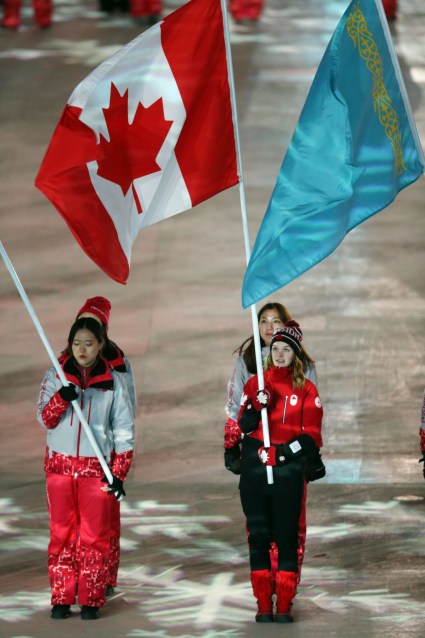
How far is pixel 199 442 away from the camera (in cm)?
1155

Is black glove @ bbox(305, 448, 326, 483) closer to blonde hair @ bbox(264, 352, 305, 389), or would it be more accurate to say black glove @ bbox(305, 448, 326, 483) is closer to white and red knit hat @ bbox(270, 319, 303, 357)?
blonde hair @ bbox(264, 352, 305, 389)

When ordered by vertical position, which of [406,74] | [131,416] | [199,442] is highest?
[406,74]

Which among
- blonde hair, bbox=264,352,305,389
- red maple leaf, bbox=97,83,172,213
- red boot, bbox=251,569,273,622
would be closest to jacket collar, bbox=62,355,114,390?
red maple leaf, bbox=97,83,172,213

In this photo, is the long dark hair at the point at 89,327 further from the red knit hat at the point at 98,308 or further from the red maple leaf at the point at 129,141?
the red maple leaf at the point at 129,141

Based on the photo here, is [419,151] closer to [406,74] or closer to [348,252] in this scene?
[348,252]

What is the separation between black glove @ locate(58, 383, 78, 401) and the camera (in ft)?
25.1

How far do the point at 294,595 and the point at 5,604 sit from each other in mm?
1604

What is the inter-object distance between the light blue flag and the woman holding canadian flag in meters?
0.61

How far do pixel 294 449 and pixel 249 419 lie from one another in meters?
0.28

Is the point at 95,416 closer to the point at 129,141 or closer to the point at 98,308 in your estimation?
the point at 98,308

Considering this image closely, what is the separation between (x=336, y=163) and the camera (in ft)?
24.3

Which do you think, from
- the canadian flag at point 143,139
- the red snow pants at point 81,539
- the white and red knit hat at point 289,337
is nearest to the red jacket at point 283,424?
the white and red knit hat at point 289,337

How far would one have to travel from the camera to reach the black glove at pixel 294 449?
7.62 m

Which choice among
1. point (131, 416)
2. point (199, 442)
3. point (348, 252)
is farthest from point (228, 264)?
point (131, 416)
